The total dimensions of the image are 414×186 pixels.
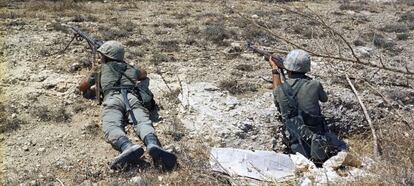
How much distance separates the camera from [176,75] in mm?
6867

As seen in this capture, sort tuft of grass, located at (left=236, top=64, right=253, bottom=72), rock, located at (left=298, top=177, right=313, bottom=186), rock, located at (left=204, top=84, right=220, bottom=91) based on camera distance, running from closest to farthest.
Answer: rock, located at (left=298, top=177, right=313, bottom=186) < rock, located at (left=204, top=84, right=220, bottom=91) < tuft of grass, located at (left=236, top=64, right=253, bottom=72)

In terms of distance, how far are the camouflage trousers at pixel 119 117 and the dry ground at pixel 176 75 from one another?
22cm

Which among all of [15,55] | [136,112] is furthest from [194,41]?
[136,112]

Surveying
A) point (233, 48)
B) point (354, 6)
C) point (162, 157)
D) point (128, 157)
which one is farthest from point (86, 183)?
point (354, 6)

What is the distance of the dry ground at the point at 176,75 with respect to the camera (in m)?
4.53

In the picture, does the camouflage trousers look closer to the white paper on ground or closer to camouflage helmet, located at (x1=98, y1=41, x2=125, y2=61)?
camouflage helmet, located at (x1=98, y1=41, x2=125, y2=61)

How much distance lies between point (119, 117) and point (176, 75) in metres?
1.74

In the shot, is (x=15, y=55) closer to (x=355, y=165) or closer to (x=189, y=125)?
(x=189, y=125)

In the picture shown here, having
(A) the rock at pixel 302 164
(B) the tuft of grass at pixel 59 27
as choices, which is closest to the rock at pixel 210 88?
(A) the rock at pixel 302 164

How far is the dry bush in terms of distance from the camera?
654 centimetres

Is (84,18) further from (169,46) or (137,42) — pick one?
(169,46)

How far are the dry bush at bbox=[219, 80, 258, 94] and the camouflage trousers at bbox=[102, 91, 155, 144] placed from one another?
4.60 feet

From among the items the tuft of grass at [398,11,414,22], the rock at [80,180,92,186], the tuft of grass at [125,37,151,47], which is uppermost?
the tuft of grass at [125,37,151,47]

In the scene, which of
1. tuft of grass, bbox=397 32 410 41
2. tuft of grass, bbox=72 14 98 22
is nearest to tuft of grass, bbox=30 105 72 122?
tuft of grass, bbox=72 14 98 22
